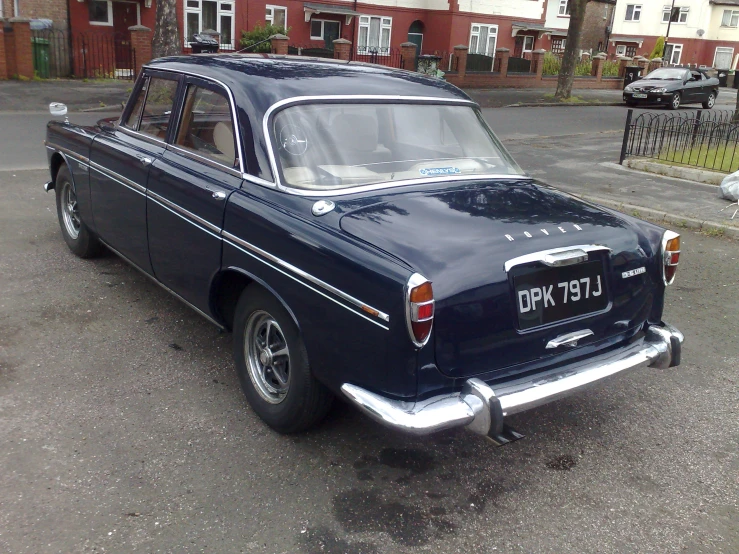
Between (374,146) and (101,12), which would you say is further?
(101,12)

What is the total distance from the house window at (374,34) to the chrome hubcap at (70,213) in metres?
27.5

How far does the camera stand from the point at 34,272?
5.93 meters

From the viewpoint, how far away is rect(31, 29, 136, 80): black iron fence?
20.9 meters

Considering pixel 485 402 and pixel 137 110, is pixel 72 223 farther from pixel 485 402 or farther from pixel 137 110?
pixel 485 402

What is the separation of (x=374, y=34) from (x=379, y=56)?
2.97 m

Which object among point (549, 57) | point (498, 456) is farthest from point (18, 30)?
point (549, 57)

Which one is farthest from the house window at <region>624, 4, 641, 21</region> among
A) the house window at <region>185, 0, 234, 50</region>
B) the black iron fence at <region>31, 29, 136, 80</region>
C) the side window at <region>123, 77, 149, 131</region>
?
Answer: the side window at <region>123, 77, 149, 131</region>

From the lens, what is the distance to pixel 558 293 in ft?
11.1

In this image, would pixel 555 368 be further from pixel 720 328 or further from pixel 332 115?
pixel 720 328

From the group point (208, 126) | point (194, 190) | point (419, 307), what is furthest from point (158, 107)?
point (419, 307)

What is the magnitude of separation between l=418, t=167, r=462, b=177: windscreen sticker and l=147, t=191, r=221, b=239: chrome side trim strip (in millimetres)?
1185

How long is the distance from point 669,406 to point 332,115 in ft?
8.77

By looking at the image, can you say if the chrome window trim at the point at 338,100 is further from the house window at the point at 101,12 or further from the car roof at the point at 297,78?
the house window at the point at 101,12

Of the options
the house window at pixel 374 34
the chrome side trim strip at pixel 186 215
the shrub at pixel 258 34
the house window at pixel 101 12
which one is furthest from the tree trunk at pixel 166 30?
the house window at pixel 374 34
